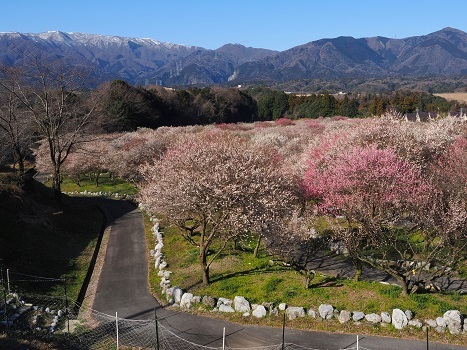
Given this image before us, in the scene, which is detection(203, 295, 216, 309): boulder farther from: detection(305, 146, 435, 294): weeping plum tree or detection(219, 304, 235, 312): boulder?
detection(305, 146, 435, 294): weeping plum tree

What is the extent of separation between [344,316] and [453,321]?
12.3 ft

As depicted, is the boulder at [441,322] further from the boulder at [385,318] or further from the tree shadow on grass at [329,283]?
the tree shadow on grass at [329,283]

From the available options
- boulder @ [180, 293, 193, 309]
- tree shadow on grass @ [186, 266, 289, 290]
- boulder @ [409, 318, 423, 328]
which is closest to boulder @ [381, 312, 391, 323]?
boulder @ [409, 318, 423, 328]

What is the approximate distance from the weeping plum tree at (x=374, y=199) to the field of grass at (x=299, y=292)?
1054 millimetres

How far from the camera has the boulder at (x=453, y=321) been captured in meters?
13.9

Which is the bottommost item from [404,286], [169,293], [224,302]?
[169,293]

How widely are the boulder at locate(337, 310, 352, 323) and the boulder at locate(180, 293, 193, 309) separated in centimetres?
623

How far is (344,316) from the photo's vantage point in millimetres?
15008

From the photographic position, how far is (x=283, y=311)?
15.8 m

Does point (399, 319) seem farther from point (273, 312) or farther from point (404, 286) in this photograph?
point (273, 312)

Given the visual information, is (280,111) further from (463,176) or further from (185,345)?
(185,345)

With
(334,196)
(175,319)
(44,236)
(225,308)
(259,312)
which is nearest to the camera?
(259,312)

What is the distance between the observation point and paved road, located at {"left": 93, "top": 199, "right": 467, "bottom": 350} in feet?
45.4

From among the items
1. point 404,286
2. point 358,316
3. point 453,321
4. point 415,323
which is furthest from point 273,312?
point 453,321
